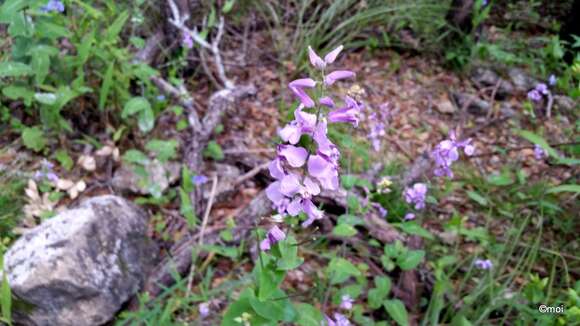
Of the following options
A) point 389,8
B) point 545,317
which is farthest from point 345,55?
point 545,317

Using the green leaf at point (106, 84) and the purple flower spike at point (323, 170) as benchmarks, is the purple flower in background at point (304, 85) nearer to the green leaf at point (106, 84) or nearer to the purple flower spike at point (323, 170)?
the purple flower spike at point (323, 170)

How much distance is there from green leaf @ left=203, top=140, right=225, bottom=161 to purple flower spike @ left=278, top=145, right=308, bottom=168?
1551mm

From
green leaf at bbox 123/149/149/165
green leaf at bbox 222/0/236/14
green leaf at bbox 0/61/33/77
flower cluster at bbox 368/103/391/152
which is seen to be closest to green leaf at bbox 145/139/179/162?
green leaf at bbox 123/149/149/165

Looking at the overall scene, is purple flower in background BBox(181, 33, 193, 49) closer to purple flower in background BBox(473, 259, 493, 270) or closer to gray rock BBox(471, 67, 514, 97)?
purple flower in background BBox(473, 259, 493, 270)

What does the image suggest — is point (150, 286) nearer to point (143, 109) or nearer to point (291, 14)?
point (143, 109)

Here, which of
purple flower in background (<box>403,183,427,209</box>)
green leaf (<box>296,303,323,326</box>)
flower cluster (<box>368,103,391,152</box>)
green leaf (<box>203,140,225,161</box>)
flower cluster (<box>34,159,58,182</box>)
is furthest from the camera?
green leaf (<box>203,140,225,161</box>)

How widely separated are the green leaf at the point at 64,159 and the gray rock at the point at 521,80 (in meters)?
2.76

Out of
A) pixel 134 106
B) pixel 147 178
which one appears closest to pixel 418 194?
pixel 147 178

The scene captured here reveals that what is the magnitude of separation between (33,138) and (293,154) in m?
1.73

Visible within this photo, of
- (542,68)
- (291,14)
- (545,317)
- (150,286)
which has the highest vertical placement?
(291,14)

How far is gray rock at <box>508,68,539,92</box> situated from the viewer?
3301mm

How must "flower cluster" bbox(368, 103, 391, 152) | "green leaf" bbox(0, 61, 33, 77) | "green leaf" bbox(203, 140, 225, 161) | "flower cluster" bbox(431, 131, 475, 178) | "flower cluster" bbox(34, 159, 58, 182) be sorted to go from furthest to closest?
"green leaf" bbox(203, 140, 225, 161) → "flower cluster" bbox(368, 103, 391, 152) → "flower cluster" bbox(34, 159, 58, 182) → "green leaf" bbox(0, 61, 33, 77) → "flower cluster" bbox(431, 131, 475, 178)

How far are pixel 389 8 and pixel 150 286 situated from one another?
2.41 m

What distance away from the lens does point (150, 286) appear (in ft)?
6.26
